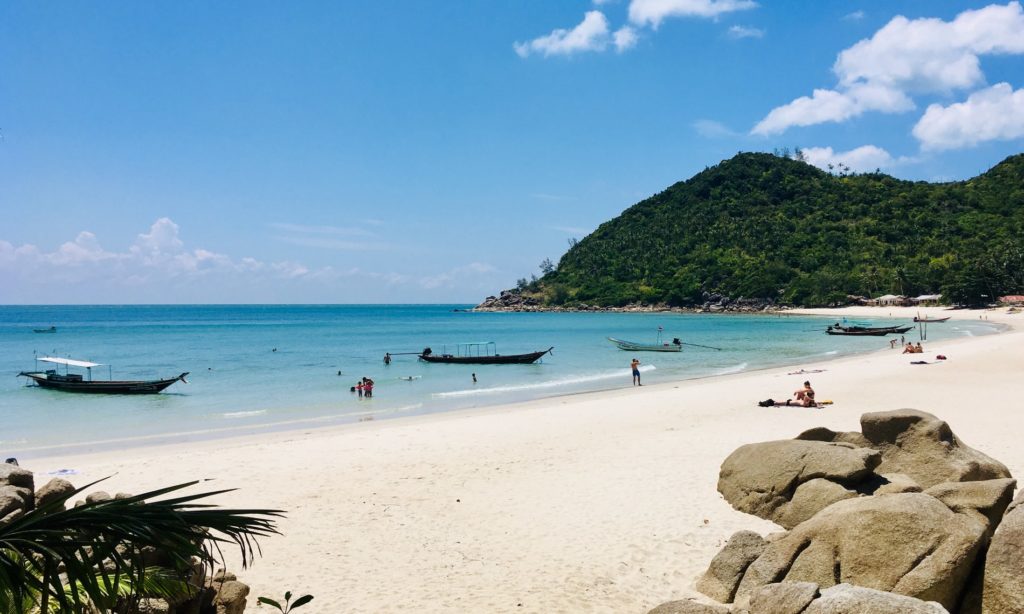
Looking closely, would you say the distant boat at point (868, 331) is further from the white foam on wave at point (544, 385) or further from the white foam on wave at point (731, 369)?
the white foam on wave at point (544, 385)

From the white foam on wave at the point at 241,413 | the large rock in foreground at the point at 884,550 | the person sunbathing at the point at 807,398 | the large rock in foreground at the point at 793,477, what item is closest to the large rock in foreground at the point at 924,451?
the large rock in foreground at the point at 793,477

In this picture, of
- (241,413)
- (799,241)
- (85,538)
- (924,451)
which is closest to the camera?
(85,538)

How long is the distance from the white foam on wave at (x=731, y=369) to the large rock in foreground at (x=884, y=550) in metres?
29.7

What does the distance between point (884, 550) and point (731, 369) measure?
33.2 metres

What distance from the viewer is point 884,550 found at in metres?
5.71

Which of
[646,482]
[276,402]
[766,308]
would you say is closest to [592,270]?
[766,308]

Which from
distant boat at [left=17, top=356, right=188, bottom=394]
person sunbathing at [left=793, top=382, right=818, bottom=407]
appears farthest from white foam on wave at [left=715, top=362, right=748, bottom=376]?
distant boat at [left=17, top=356, right=188, bottom=394]

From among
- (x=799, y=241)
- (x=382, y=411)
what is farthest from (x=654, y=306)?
(x=382, y=411)

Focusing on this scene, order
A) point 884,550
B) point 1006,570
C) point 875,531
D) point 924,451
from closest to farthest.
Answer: point 1006,570
point 884,550
point 875,531
point 924,451

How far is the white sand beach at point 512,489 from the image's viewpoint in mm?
7844

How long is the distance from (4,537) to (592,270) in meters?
159

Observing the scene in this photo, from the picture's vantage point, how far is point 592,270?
524ft

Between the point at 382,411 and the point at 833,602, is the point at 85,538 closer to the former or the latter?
the point at 833,602

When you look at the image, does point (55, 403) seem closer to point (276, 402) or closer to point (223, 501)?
point (276, 402)
